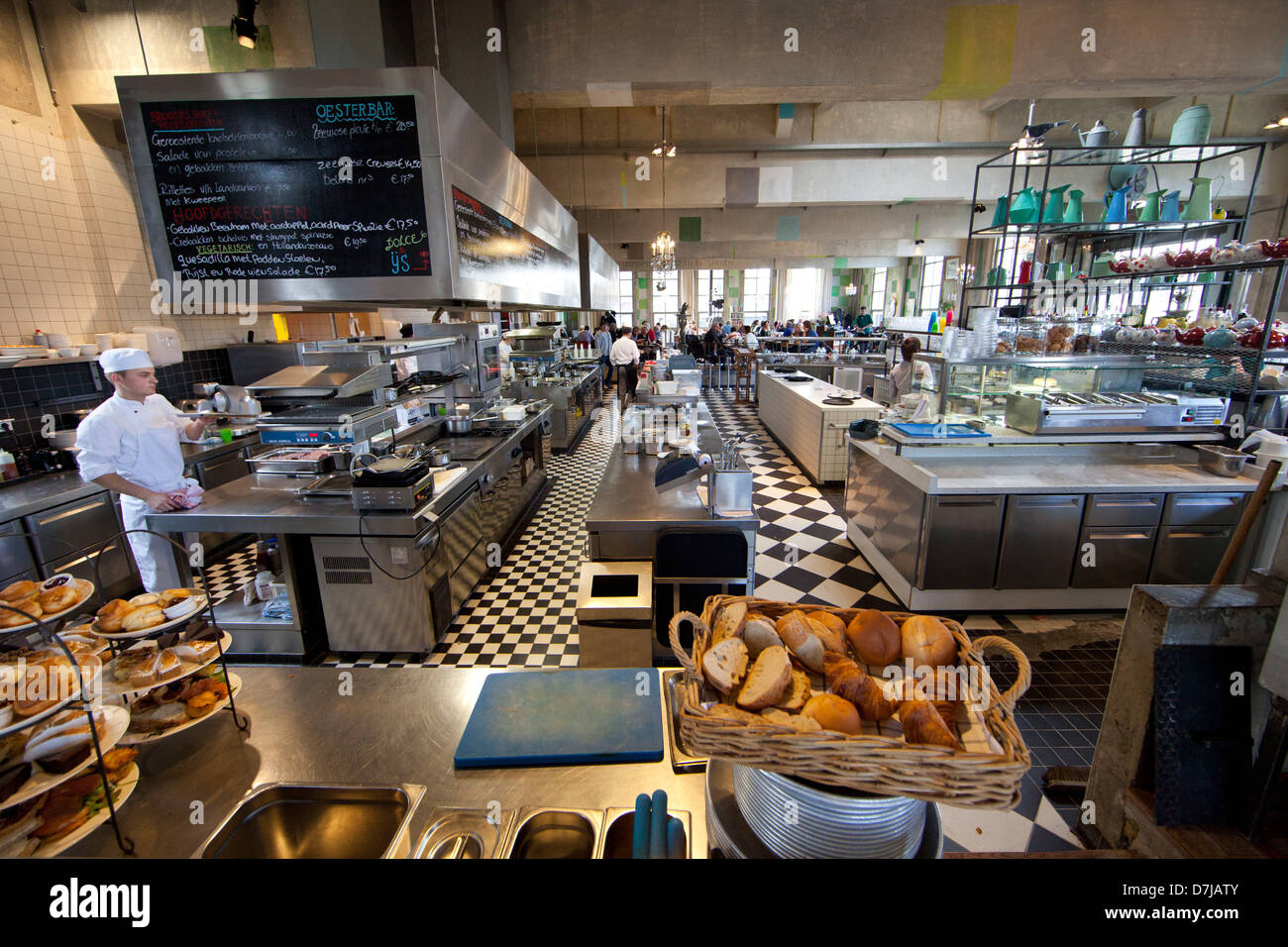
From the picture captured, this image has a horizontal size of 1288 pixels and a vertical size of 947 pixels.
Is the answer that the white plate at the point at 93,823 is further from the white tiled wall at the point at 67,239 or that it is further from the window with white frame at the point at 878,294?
the window with white frame at the point at 878,294

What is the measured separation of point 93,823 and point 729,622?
3.99ft

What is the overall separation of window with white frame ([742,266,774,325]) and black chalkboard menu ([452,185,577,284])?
19795 millimetres

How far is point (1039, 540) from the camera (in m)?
3.56

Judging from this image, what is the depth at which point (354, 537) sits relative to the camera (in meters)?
3.04

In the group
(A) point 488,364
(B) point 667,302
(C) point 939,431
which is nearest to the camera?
(C) point 939,431

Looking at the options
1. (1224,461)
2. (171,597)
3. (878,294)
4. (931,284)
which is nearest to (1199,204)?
(1224,461)

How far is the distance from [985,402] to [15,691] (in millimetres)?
5138

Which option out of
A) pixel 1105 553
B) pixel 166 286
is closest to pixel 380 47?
pixel 166 286

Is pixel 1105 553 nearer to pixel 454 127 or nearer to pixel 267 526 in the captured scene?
pixel 454 127

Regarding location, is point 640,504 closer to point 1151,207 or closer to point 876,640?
point 876,640

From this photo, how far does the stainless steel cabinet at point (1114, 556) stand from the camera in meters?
3.55

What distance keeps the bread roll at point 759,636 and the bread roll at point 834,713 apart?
157 mm

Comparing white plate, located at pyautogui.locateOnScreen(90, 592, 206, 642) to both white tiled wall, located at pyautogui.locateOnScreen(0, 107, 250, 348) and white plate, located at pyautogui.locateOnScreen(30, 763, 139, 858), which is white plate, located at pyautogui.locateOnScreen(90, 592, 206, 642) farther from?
white tiled wall, located at pyautogui.locateOnScreen(0, 107, 250, 348)

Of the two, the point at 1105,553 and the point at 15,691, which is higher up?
the point at 15,691
